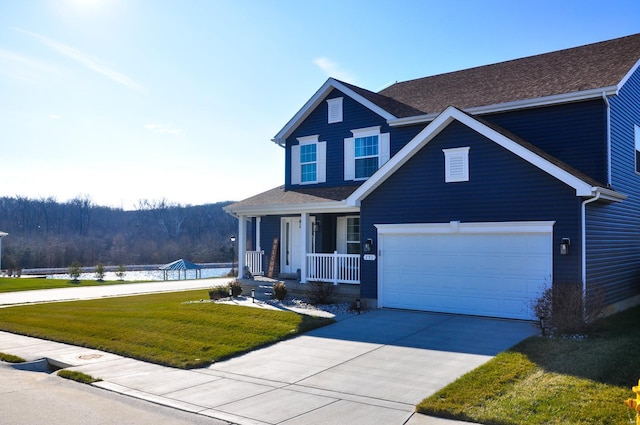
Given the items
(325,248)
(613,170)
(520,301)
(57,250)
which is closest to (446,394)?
(520,301)

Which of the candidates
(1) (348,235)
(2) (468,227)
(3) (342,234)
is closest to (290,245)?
(3) (342,234)

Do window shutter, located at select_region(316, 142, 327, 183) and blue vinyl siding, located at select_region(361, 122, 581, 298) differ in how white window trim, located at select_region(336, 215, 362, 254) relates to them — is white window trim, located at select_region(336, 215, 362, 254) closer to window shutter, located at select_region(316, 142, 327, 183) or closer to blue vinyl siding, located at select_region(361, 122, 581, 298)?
window shutter, located at select_region(316, 142, 327, 183)

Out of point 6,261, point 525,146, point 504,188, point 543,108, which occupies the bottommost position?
point 6,261

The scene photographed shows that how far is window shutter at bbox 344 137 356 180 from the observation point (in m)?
19.1

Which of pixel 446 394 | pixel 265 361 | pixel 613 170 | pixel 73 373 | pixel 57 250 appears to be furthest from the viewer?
pixel 57 250

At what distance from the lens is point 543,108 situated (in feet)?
48.4

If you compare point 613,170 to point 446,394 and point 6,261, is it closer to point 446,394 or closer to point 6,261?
point 446,394

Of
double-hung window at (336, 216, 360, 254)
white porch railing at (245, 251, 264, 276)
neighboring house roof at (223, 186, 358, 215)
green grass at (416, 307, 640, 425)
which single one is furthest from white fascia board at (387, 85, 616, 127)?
white porch railing at (245, 251, 264, 276)

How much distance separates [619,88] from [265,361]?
1134 centimetres

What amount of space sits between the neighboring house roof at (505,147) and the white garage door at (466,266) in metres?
1.19

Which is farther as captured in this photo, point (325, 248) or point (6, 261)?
point (6, 261)

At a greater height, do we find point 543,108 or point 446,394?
point 543,108

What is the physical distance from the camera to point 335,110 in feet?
64.5

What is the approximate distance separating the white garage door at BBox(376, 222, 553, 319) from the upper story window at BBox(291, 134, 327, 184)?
213 inches
